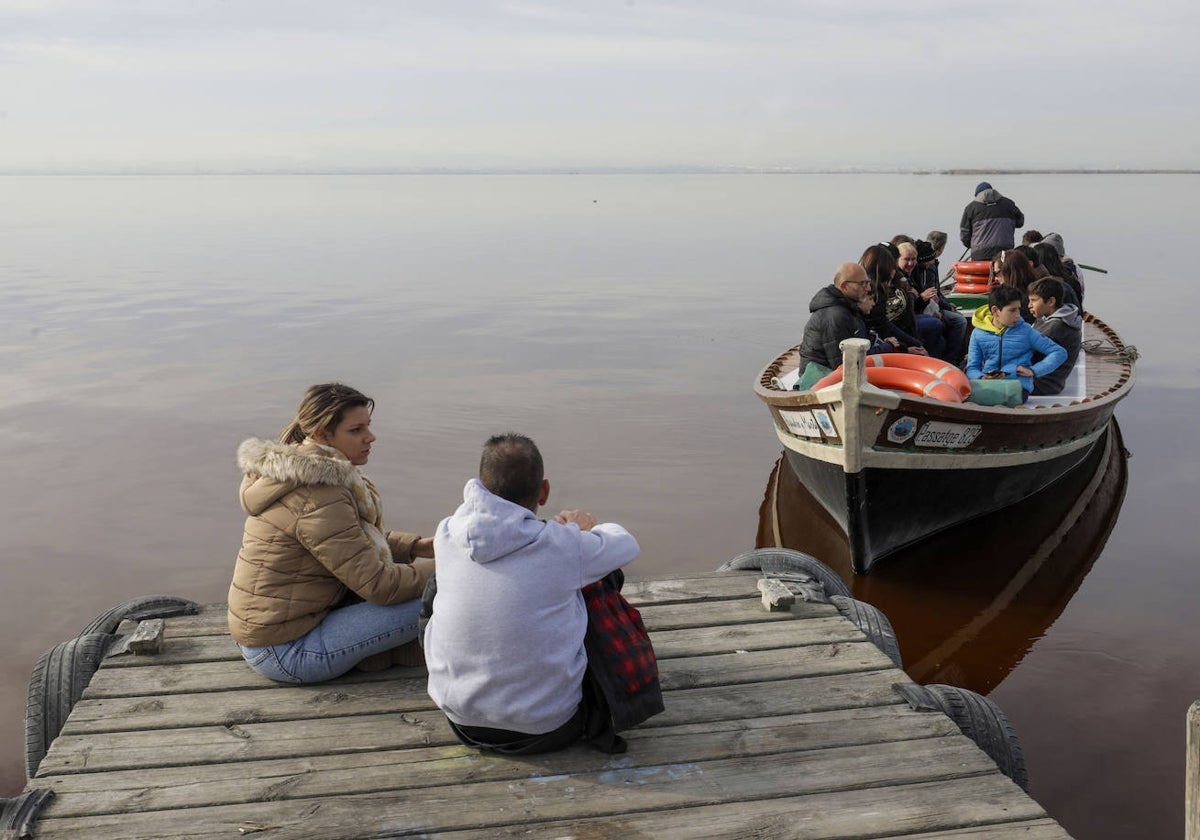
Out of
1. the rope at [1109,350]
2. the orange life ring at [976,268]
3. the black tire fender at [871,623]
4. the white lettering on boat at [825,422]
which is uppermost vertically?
the orange life ring at [976,268]

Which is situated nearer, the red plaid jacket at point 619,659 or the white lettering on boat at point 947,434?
the red plaid jacket at point 619,659

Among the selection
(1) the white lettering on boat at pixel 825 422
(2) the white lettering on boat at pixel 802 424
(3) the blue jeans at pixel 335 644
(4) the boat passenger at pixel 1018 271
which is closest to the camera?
(3) the blue jeans at pixel 335 644

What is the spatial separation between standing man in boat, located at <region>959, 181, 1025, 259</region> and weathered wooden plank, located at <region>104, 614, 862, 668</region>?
440 inches

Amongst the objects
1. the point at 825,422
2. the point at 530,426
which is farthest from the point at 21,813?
the point at 530,426

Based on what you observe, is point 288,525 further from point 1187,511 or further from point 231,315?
point 231,315

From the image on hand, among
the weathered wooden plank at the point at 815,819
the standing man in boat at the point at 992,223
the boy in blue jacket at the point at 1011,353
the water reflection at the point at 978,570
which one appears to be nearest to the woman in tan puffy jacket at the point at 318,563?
the weathered wooden plank at the point at 815,819

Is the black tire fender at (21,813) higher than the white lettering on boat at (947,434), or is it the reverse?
the white lettering on boat at (947,434)

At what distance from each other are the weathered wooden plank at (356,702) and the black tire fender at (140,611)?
673 millimetres

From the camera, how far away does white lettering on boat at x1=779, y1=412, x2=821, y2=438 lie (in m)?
7.58

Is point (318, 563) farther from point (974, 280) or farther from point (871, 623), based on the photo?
point (974, 280)

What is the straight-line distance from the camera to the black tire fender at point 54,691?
423 centimetres

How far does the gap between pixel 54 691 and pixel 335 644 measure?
1.27 metres

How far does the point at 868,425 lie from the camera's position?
7.02 metres

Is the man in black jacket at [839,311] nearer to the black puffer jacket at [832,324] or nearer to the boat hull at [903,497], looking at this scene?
the black puffer jacket at [832,324]
